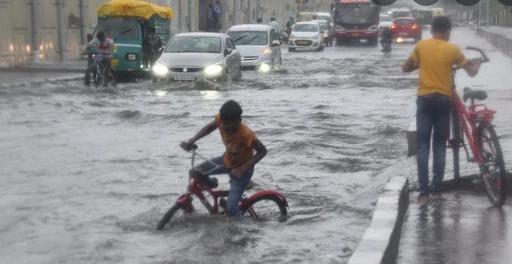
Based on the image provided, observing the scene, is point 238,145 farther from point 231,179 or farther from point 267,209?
point 267,209

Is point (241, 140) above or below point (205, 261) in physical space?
above

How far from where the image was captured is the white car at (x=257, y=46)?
119ft

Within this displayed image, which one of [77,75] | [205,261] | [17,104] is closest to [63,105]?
[17,104]

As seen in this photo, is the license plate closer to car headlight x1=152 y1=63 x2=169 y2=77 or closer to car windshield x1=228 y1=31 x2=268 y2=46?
car headlight x1=152 y1=63 x2=169 y2=77

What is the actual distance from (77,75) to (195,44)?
5.12 m

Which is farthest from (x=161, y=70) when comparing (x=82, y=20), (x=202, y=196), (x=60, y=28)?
(x=202, y=196)

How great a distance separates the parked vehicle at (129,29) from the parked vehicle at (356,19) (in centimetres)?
3208

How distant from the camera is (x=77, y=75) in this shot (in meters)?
32.9

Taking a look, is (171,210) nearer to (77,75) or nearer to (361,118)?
(361,118)

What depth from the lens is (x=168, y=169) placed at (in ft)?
43.6

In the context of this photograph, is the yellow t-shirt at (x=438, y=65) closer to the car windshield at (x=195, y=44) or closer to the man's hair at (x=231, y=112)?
the man's hair at (x=231, y=112)

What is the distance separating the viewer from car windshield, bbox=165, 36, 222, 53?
29078 mm

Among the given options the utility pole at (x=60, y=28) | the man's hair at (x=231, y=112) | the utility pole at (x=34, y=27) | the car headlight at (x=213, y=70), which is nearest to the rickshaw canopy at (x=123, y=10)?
the utility pole at (x=34, y=27)

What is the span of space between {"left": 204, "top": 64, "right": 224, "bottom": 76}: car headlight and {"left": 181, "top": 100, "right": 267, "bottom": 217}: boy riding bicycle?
60.1 feet
